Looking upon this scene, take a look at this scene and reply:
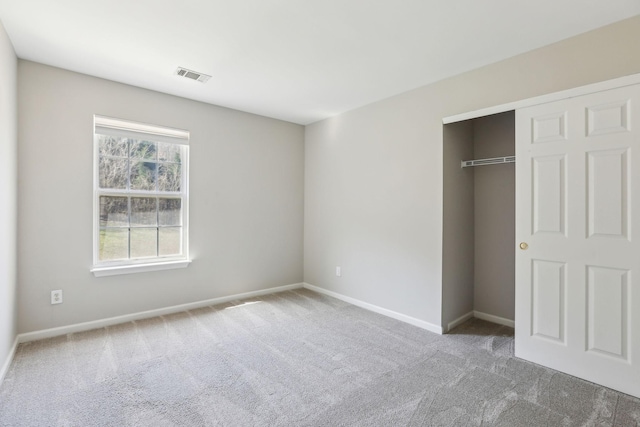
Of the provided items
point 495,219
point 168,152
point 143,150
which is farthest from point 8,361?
point 495,219

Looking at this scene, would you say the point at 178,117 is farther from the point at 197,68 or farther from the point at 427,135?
the point at 427,135

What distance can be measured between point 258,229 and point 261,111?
5.26ft

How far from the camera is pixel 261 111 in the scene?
4203 millimetres

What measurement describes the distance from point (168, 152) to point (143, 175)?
0.39 m

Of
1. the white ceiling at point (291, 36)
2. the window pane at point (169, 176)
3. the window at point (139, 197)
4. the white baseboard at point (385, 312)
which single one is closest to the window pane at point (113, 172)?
the window at point (139, 197)

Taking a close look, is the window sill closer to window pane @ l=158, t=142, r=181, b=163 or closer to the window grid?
the window grid

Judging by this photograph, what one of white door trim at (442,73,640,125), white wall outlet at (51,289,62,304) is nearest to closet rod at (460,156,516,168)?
white door trim at (442,73,640,125)

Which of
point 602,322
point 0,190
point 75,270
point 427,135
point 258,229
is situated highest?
point 427,135

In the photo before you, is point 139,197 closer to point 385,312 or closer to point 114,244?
point 114,244

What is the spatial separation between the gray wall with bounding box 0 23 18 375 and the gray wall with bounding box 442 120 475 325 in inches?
143

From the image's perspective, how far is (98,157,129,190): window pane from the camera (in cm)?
328

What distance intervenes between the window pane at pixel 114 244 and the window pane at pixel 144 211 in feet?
0.51

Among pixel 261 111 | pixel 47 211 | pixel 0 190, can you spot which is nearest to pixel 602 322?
pixel 261 111

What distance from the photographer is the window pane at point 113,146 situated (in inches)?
129
